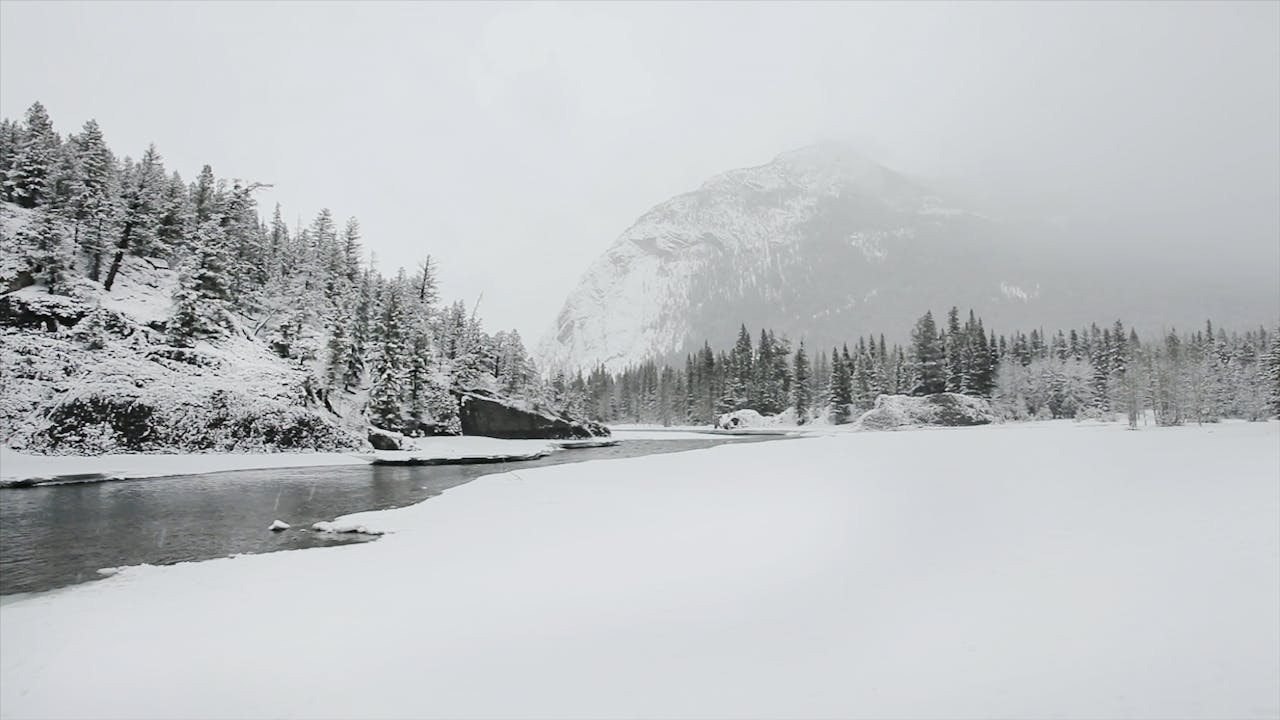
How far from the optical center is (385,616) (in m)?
→ 7.89

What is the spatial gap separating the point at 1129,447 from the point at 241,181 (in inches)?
2879

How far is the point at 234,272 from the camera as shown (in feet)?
174

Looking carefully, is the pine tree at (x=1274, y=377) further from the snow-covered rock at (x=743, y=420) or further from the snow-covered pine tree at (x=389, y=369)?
the snow-covered pine tree at (x=389, y=369)

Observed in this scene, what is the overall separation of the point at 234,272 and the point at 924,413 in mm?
85609

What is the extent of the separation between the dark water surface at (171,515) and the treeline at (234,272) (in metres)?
21.4

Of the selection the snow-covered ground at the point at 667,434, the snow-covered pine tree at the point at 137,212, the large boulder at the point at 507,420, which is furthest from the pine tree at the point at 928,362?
the snow-covered pine tree at the point at 137,212

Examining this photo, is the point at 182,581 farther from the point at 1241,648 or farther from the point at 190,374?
Answer: the point at 190,374

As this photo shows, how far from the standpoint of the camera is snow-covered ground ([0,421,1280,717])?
563cm

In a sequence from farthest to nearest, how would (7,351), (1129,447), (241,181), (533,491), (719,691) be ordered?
1. (241,181)
2. (7,351)
3. (1129,447)
4. (533,491)
5. (719,691)

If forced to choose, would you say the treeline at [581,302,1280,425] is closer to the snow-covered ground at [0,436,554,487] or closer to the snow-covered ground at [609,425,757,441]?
the snow-covered ground at [609,425,757,441]

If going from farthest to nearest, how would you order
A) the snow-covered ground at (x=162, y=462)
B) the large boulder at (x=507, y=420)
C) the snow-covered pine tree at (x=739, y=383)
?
the snow-covered pine tree at (x=739, y=383) < the large boulder at (x=507, y=420) < the snow-covered ground at (x=162, y=462)

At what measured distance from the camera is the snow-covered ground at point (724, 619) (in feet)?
18.5

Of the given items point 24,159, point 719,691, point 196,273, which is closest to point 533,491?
point 719,691

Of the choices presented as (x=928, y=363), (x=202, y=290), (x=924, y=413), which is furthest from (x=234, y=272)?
(x=928, y=363)
